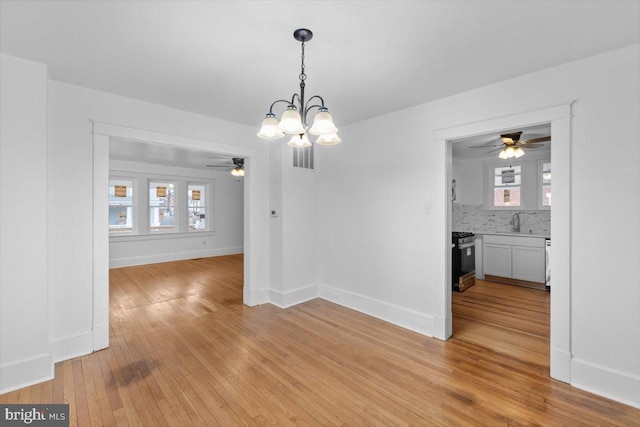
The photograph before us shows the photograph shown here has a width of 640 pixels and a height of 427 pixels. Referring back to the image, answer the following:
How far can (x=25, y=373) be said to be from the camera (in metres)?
2.35

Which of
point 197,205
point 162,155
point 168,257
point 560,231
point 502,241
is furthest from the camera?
point 197,205

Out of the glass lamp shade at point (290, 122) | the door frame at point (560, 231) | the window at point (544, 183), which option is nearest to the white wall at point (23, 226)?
the glass lamp shade at point (290, 122)

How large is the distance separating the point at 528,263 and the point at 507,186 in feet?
5.54

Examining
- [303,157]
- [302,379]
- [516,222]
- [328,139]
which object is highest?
[303,157]

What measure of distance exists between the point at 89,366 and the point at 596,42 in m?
4.83

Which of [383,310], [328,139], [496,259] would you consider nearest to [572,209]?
[328,139]

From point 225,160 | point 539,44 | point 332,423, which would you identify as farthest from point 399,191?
point 225,160

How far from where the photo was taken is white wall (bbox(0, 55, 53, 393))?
7.51 ft

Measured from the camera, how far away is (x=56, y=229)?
2.73 m

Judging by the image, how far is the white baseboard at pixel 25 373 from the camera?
226cm

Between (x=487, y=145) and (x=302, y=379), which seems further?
(x=487, y=145)

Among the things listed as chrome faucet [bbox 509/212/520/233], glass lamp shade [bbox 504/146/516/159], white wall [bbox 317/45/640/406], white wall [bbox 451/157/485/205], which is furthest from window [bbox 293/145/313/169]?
chrome faucet [bbox 509/212/520/233]

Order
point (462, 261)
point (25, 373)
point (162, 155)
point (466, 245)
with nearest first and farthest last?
point (25, 373) < point (462, 261) < point (466, 245) < point (162, 155)

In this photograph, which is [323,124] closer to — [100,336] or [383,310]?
[383,310]
